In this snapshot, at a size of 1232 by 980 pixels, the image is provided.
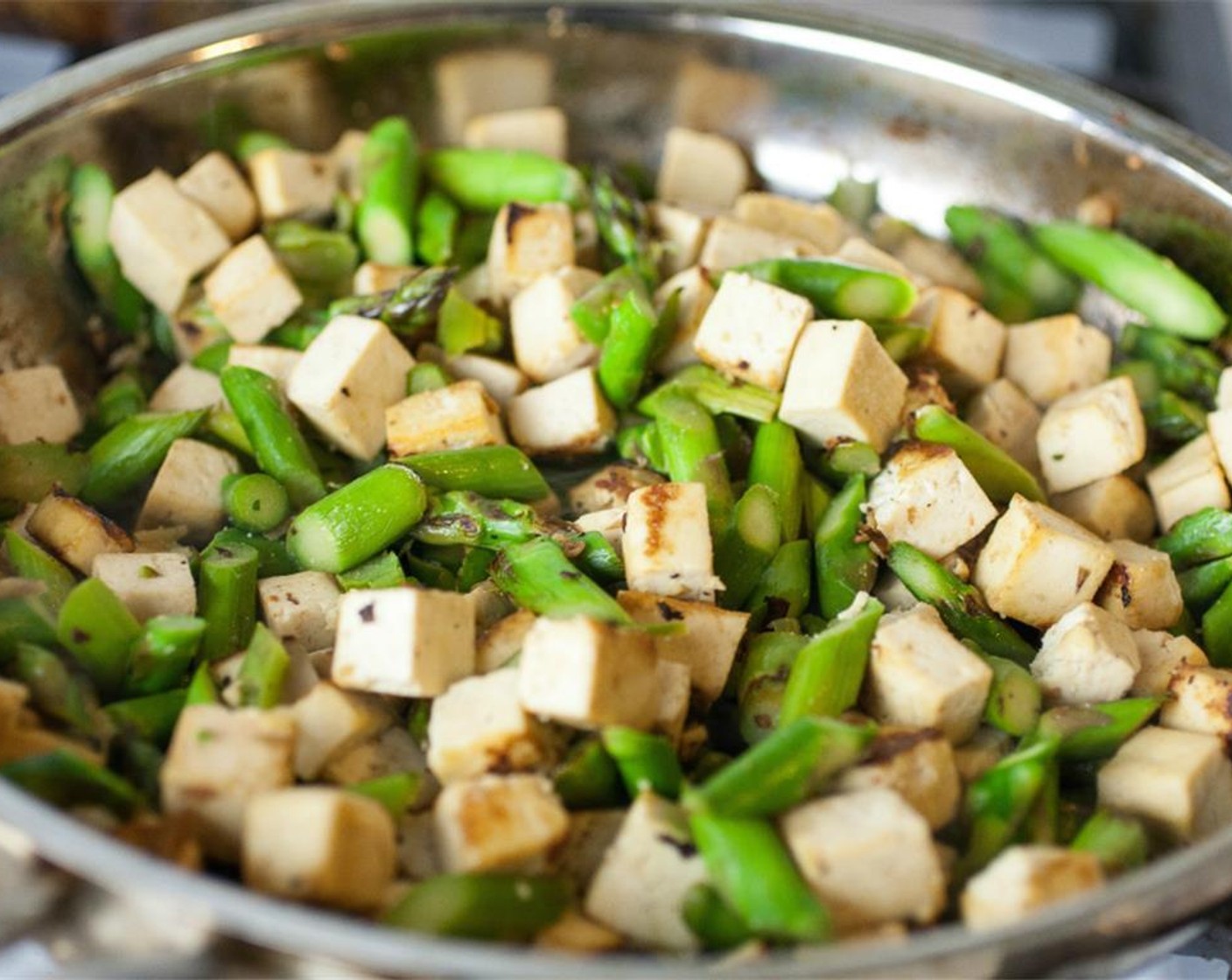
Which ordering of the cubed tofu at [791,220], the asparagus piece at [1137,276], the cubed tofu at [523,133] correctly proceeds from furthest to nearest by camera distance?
the cubed tofu at [523,133] → the cubed tofu at [791,220] → the asparagus piece at [1137,276]

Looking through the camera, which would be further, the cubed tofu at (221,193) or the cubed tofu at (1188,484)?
the cubed tofu at (221,193)

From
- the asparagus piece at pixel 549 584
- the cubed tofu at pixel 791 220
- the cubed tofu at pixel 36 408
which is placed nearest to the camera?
the asparagus piece at pixel 549 584

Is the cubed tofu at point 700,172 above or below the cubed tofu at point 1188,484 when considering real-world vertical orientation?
above

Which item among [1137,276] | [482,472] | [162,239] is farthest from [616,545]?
[1137,276]

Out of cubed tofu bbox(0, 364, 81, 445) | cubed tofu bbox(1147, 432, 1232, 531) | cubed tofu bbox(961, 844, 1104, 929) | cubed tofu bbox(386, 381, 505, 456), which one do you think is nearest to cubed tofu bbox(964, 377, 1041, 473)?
cubed tofu bbox(1147, 432, 1232, 531)

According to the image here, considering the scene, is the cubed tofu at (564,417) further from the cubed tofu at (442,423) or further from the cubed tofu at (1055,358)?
the cubed tofu at (1055,358)

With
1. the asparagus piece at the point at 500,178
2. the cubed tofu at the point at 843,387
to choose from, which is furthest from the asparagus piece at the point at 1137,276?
the asparagus piece at the point at 500,178

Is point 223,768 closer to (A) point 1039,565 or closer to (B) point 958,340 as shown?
(A) point 1039,565
